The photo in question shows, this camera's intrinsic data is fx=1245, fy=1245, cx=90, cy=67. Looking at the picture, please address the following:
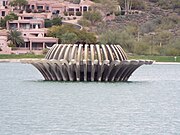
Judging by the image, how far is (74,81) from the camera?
72000mm

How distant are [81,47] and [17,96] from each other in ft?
40.4

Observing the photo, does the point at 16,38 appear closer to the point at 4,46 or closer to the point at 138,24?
the point at 4,46

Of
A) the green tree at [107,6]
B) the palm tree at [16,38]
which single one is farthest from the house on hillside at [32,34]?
the green tree at [107,6]

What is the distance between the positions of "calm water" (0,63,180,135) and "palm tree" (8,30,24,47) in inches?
2522

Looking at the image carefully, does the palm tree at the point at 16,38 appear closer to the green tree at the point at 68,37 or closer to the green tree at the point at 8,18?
the green tree at the point at 68,37

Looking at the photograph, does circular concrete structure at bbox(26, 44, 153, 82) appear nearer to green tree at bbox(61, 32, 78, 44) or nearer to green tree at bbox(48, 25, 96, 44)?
green tree at bbox(48, 25, 96, 44)

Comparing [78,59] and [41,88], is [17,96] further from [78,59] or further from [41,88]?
[78,59]

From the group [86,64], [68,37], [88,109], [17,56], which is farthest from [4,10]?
[88,109]

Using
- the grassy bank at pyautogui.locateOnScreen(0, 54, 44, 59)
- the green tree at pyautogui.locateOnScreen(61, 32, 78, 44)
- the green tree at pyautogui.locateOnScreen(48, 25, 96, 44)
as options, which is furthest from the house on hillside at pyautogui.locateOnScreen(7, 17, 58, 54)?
the green tree at pyautogui.locateOnScreen(61, 32, 78, 44)

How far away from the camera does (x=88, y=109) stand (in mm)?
52719

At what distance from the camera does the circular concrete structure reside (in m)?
71.2

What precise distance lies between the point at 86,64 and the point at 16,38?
68165 mm

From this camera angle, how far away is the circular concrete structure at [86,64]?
71.2 metres

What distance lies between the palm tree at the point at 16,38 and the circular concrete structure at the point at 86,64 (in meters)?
65.0
